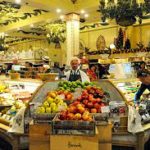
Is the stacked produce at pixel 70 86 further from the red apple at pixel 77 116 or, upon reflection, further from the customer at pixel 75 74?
the customer at pixel 75 74

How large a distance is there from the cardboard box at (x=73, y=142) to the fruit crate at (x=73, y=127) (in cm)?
4

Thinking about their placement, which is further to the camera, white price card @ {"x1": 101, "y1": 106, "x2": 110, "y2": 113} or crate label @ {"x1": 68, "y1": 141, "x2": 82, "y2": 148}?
white price card @ {"x1": 101, "y1": 106, "x2": 110, "y2": 113}

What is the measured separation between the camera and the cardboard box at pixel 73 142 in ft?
10.0

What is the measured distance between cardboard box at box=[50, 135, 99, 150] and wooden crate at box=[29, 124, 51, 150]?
0.80 ft

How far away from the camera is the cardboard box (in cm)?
305

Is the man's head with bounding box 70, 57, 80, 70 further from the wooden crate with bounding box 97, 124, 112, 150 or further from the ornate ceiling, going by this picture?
the ornate ceiling

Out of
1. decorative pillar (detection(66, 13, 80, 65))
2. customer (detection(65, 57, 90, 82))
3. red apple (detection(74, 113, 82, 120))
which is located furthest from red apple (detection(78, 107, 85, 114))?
decorative pillar (detection(66, 13, 80, 65))

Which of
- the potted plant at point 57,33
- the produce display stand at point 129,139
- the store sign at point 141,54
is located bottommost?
the produce display stand at point 129,139

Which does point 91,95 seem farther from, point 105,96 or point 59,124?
point 59,124

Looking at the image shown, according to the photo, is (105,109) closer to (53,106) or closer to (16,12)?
(53,106)

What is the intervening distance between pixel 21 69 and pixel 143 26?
259 inches

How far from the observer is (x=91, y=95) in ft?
12.4

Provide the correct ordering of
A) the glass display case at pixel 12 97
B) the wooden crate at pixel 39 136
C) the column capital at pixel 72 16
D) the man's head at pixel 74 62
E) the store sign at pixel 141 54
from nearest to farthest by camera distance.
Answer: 1. the wooden crate at pixel 39 136
2. the glass display case at pixel 12 97
3. the man's head at pixel 74 62
4. the column capital at pixel 72 16
5. the store sign at pixel 141 54

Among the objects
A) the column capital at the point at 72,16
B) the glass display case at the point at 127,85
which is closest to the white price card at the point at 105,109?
the glass display case at the point at 127,85
